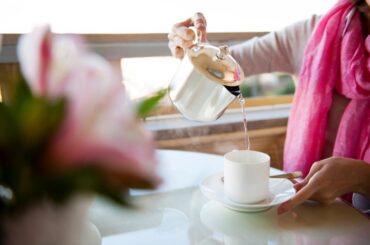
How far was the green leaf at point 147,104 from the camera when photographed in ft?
0.77

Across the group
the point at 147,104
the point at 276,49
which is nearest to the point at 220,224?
the point at 147,104

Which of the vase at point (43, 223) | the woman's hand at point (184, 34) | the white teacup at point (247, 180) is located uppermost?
the woman's hand at point (184, 34)

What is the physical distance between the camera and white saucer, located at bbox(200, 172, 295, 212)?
0.59 meters

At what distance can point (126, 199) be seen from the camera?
0.66 ft

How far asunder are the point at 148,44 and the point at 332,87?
62 centimetres

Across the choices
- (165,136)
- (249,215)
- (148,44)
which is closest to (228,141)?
(165,136)

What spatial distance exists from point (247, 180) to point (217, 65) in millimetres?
188

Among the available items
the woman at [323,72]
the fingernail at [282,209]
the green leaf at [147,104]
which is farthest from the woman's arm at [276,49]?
the green leaf at [147,104]

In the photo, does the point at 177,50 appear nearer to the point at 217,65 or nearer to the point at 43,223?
the point at 217,65

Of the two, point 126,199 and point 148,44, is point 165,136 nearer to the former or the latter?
point 148,44

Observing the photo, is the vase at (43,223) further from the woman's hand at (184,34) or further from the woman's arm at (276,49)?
the woman's arm at (276,49)

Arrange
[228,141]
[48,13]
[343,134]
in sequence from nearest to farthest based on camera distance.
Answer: [343,134] → [48,13] → [228,141]

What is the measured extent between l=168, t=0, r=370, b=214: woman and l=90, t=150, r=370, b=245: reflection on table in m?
0.25

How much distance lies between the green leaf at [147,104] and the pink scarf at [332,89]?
794 millimetres
